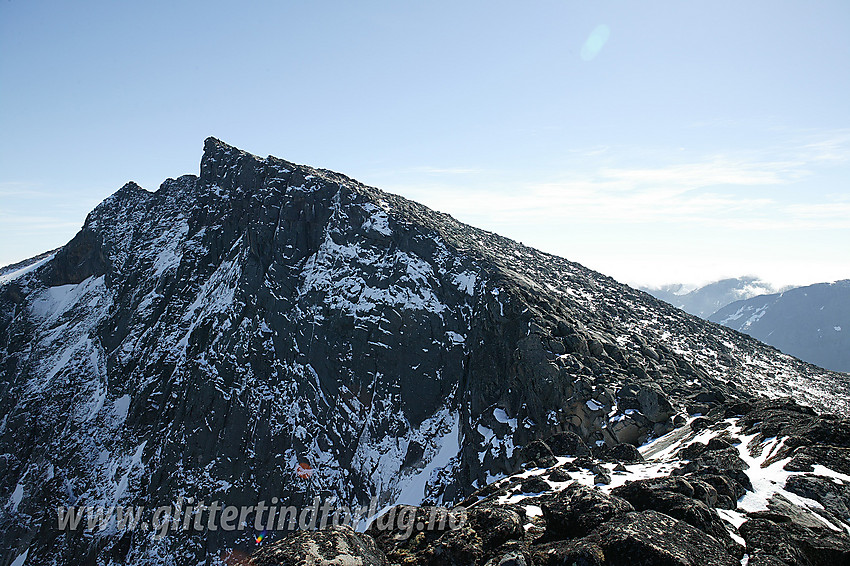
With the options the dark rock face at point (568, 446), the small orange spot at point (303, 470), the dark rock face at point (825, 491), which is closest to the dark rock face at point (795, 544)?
the dark rock face at point (825, 491)

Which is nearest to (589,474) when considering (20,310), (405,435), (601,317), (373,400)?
(405,435)

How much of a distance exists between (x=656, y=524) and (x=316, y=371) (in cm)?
5715

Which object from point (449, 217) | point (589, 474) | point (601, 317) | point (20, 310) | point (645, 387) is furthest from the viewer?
point (449, 217)

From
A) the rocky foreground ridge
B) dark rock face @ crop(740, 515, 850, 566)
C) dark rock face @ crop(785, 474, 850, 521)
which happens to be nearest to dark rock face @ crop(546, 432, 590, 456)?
the rocky foreground ridge

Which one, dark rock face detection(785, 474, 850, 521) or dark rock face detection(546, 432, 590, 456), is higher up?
dark rock face detection(785, 474, 850, 521)

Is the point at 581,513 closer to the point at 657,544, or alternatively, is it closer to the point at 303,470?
the point at 657,544

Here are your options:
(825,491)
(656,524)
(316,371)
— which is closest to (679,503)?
(656,524)

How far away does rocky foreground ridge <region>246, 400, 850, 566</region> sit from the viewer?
10.4 metres

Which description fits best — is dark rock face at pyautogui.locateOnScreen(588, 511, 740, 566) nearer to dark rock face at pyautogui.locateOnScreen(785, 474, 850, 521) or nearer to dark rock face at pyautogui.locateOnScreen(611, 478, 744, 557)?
dark rock face at pyautogui.locateOnScreen(611, 478, 744, 557)

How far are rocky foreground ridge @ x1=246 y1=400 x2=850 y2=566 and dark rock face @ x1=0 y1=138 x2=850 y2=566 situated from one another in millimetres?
18742

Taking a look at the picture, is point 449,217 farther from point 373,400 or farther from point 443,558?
point 443,558

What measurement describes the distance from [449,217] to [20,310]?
99.9 metres

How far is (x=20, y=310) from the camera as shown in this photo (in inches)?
3895

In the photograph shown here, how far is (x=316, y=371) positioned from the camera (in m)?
63.5
